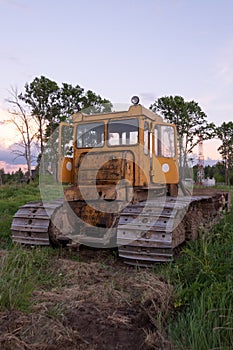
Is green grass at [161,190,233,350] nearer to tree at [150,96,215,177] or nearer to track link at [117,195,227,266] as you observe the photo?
track link at [117,195,227,266]

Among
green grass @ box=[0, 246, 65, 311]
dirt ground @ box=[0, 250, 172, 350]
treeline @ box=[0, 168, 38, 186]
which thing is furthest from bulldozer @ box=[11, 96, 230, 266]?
treeline @ box=[0, 168, 38, 186]

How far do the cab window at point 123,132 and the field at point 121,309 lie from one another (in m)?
3.05

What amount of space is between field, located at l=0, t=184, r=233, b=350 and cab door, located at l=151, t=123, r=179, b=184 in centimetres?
287

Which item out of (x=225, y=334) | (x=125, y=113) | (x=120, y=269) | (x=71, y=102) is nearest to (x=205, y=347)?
(x=225, y=334)

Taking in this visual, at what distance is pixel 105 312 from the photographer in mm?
3775

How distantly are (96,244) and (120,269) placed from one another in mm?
1023

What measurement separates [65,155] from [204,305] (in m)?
5.26

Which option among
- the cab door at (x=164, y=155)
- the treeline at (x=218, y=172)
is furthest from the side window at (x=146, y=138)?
the treeline at (x=218, y=172)

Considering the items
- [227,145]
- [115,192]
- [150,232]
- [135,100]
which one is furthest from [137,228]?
[227,145]

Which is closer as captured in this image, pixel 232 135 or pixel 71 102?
pixel 71 102

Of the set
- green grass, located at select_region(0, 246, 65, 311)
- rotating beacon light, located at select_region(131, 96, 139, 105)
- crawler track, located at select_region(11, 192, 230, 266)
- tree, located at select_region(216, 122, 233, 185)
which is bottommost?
green grass, located at select_region(0, 246, 65, 311)

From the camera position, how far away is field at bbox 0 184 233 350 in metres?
3.04

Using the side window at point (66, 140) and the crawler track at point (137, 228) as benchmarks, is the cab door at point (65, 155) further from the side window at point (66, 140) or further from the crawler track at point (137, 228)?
the crawler track at point (137, 228)

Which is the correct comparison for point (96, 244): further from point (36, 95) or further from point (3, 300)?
point (36, 95)
